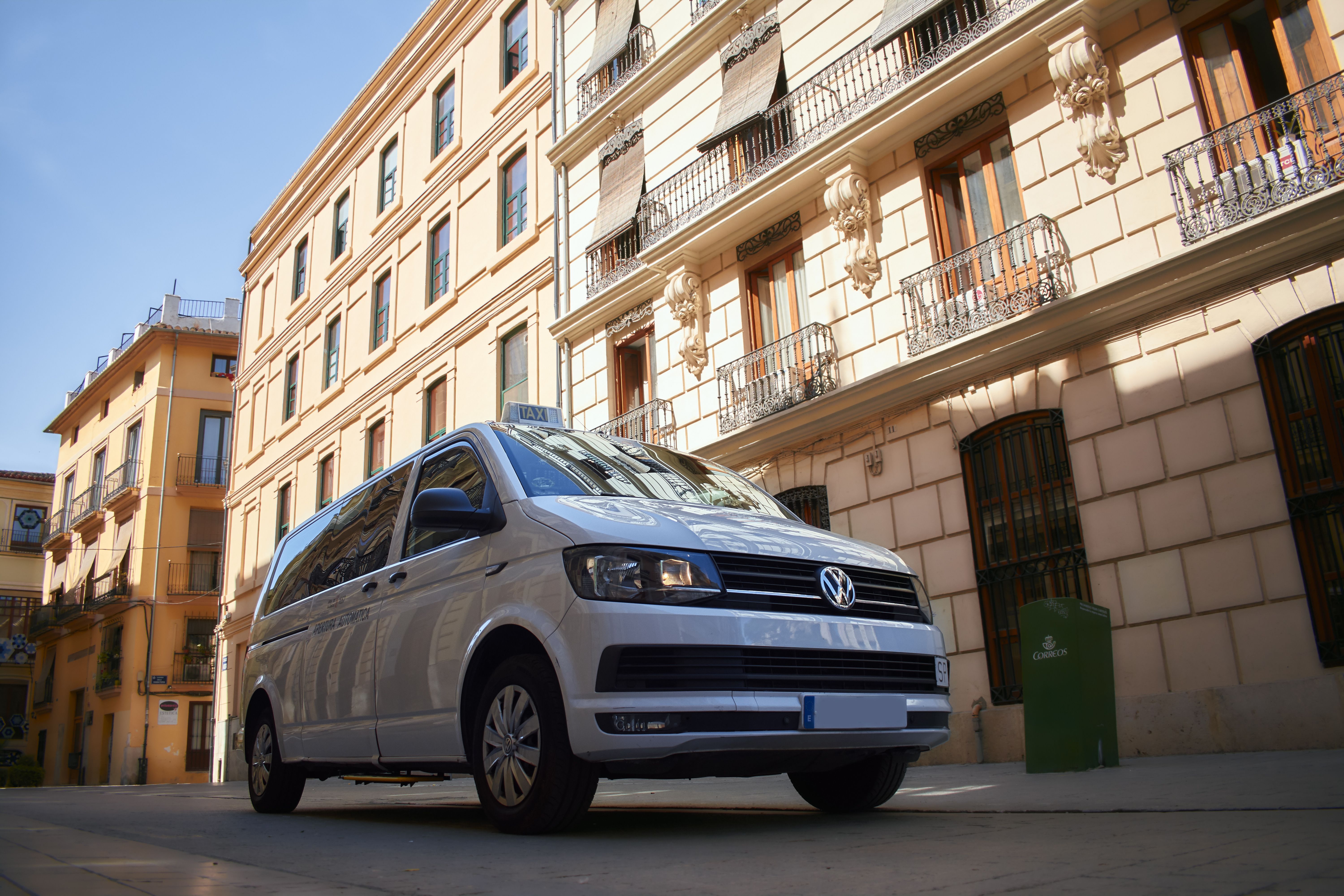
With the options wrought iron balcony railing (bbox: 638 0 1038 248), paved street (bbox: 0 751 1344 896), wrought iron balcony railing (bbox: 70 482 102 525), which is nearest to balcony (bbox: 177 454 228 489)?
wrought iron balcony railing (bbox: 70 482 102 525)

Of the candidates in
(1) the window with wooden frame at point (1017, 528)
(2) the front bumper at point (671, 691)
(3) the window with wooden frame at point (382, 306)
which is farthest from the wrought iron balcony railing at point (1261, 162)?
(3) the window with wooden frame at point (382, 306)

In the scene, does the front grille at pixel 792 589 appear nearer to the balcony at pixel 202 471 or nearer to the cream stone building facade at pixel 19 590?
the balcony at pixel 202 471

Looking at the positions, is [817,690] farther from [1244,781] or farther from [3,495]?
[3,495]

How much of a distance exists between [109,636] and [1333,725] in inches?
1534

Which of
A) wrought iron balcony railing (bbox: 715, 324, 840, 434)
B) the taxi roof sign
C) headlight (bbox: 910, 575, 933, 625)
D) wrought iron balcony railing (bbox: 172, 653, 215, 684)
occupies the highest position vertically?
wrought iron balcony railing (bbox: 715, 324, 840, 434)

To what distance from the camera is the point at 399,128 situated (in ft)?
87.1

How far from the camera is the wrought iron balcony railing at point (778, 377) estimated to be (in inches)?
529

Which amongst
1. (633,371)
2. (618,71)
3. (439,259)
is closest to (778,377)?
(633,371)

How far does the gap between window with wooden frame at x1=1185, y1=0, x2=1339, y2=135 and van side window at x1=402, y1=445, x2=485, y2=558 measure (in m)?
8.18

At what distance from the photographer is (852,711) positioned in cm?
420

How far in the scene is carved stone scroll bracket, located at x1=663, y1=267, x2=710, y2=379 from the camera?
1571 cm

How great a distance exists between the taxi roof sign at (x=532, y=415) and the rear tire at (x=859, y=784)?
8.18 ft

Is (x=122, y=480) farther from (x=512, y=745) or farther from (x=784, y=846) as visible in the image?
(x=784, y=846)

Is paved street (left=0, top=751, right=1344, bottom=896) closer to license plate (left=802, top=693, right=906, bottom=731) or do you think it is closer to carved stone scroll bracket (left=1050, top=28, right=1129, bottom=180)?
license plate (left=802, top=693, right=906, bottom=731)
